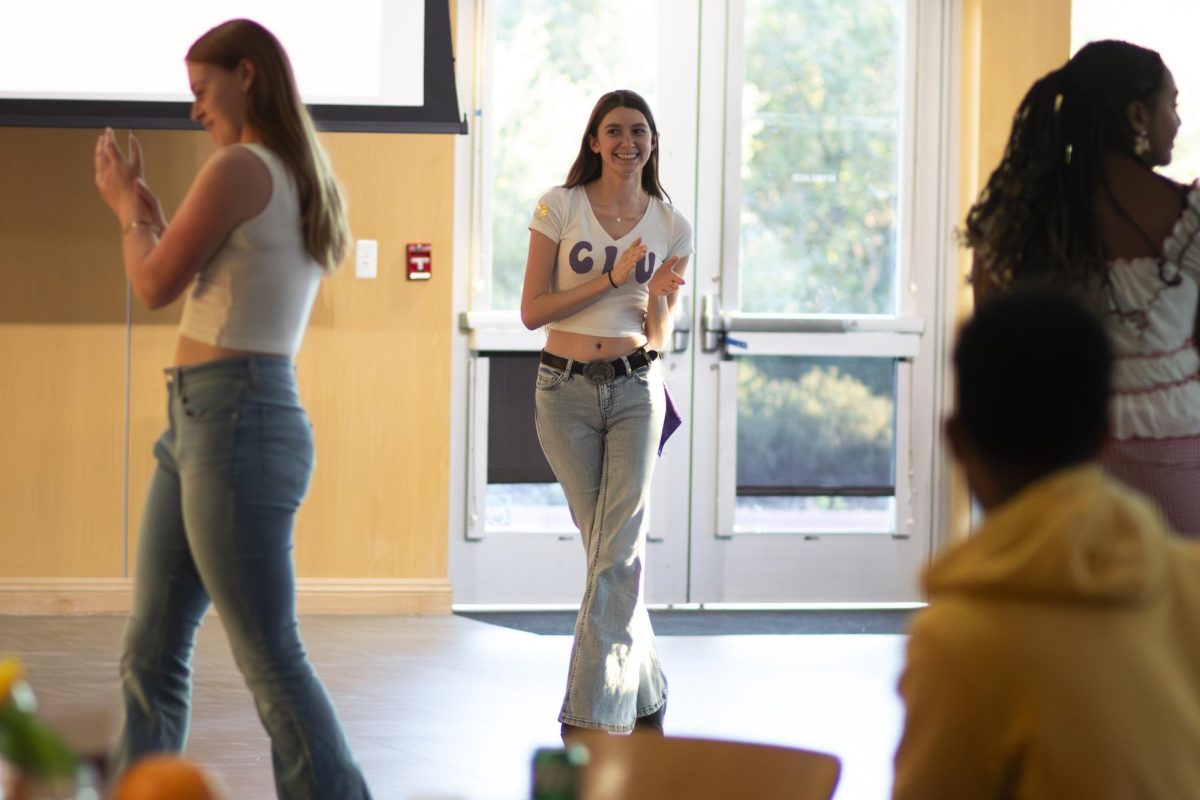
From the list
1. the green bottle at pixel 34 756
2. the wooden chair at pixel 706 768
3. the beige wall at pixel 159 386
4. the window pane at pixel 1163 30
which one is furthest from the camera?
the window pane at pixel 1163 30

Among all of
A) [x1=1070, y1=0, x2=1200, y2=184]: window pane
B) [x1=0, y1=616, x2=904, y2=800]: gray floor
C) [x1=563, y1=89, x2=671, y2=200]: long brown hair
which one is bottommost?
[x1=0, y1=616, x2=904, y2=800]: gray floor

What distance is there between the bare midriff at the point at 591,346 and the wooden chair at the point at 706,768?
1.95 m

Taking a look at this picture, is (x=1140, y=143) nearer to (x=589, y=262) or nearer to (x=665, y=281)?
(x=665, y=281)

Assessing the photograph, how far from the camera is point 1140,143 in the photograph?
2.08m

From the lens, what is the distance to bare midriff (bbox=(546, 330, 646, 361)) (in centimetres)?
336

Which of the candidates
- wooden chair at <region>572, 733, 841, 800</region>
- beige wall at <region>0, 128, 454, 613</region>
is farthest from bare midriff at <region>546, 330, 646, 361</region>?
beige wall at <region>0, 128, 454, 613</region>

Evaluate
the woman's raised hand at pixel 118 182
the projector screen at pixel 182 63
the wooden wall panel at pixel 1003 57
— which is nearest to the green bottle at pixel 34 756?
the woman's raised hand at pixel 118 182

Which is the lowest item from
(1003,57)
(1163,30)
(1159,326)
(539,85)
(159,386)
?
(159,386)

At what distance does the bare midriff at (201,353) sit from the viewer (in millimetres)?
2119

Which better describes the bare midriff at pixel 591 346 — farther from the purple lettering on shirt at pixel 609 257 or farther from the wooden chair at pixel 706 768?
the wooden chair at pixel 706 768

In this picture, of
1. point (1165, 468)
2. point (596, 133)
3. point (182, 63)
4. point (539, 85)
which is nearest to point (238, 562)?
point (1165, 468)

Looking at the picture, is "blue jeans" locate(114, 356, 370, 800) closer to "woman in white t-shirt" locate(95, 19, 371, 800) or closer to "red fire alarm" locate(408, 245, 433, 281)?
"woman in white t-shirt" locate(95, 19, 371, 800)

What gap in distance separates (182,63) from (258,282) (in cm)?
292

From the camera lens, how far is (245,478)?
2092 mm
